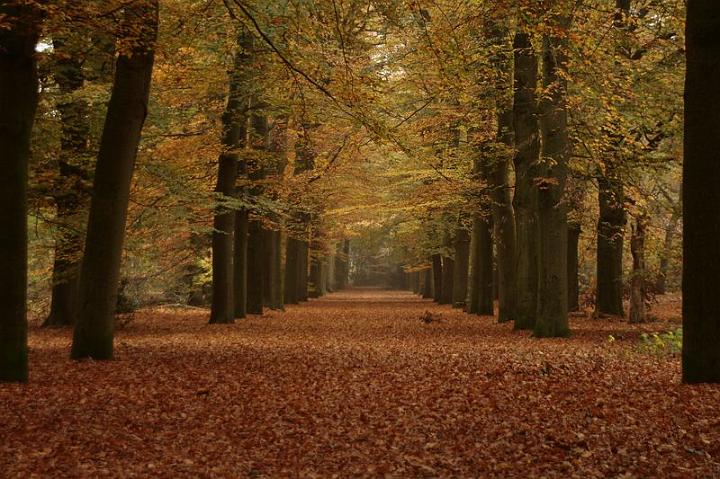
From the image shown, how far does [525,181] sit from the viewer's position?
20.1m

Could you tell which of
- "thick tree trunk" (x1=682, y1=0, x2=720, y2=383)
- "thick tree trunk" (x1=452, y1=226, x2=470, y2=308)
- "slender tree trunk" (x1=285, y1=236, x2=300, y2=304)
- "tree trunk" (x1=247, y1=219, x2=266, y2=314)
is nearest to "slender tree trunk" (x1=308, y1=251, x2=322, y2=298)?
"slender tree trunk" (x1=285, y1=236, x2=300, y2=304)

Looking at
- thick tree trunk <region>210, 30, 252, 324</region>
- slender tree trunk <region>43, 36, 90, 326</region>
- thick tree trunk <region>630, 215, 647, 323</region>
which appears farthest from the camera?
thick tree trunk <region>210, 30, 252, 324</region>

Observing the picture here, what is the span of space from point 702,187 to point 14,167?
8753 millimetres

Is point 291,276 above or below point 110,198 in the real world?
below

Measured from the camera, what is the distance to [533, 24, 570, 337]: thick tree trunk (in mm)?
17359

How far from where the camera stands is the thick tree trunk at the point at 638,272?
2092 centimetres

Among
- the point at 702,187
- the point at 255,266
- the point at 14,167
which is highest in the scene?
the point at 14,167

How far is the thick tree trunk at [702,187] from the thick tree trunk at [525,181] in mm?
10777

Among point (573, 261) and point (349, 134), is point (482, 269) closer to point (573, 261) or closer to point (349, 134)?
point (573, 261)

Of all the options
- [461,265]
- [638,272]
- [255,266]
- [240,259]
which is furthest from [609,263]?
[255,266]

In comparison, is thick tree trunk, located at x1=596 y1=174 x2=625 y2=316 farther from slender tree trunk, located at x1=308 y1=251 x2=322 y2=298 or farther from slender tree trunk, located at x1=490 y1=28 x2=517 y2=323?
slender tree trunk, located at x1=308 y1=251 x2=322 y2=298

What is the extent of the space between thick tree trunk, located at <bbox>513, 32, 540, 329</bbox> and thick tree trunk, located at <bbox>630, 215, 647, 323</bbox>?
2908 mm

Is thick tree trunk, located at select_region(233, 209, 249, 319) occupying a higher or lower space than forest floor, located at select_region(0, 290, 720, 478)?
higher

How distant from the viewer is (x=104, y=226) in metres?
12.6
